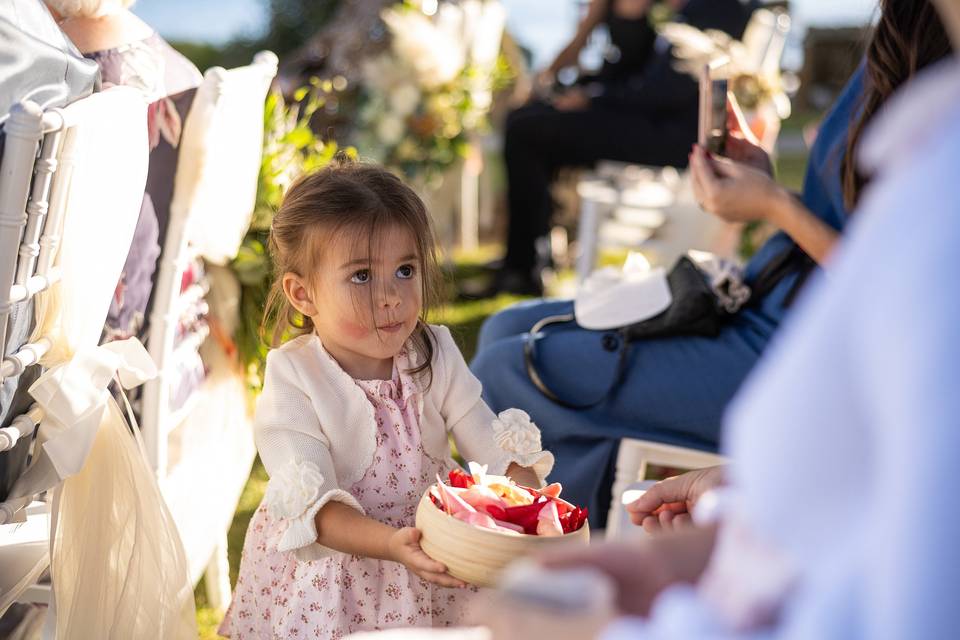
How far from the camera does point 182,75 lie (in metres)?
2.22

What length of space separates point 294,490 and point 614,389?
963 millimetres

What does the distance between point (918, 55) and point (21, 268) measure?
1.50 metres

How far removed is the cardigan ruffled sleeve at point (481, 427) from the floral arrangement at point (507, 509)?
0.24 metres

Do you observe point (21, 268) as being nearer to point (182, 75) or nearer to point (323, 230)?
point (323, 230)

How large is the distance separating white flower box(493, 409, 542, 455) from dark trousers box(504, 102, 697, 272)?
11.1 feet

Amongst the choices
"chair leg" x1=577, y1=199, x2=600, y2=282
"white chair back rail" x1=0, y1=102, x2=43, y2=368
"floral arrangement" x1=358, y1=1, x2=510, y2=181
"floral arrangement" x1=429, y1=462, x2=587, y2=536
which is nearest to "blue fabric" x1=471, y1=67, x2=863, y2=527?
"floral arrangement" x1=429, y1=462, x2=587, y2=536

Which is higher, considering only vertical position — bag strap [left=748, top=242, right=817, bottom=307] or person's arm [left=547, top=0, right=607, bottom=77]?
bag strap [left=748, top=242, right=817, bottom=307]

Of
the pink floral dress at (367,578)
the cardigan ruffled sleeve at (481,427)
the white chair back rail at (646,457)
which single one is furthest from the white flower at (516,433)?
the white chair back rail at (646,457)

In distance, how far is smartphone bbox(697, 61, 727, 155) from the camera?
7.49ft

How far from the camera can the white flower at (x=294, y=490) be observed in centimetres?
153

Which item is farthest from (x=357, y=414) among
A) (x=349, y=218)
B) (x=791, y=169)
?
(x=791, y=169)

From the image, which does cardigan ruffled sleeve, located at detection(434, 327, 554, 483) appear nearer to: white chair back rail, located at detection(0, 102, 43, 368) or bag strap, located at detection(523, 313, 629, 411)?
bag strap, located at detection(523, 313, 629, 411)

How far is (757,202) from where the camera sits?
7.30 feet

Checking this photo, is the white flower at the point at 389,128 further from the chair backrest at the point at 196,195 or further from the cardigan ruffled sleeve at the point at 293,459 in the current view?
the cardigan ruffled sleeve at the point at 293,459
